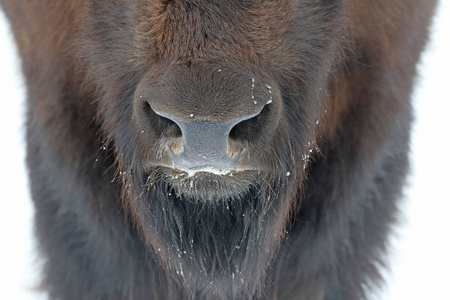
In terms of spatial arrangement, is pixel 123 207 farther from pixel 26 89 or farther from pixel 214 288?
pixel 26 89

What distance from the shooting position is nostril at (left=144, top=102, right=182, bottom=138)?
1311 millimetres

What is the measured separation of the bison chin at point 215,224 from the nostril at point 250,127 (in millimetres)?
172

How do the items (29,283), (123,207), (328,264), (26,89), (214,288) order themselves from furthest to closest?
(29,283)
(328,264)
(26,89)
(123,207)
(214,288)

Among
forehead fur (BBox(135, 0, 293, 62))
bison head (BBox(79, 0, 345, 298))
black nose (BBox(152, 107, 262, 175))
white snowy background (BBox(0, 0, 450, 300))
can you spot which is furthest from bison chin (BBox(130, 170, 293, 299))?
white snowy background (BBox(0, 0, 450, 300))

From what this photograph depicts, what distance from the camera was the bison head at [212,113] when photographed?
49.2 inches

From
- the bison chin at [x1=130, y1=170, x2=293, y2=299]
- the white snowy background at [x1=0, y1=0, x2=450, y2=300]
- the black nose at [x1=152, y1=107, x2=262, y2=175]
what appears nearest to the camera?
the black nose at [x1=152, y1=107, x2=262, y2=175]

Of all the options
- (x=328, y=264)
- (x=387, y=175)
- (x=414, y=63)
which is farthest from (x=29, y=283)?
(x=414, y=63)

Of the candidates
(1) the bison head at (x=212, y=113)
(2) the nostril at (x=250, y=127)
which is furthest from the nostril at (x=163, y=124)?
(2) the nostril at (x=250, y=127)

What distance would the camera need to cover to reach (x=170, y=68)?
1271 millimetres

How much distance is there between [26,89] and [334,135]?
1045 millimetres

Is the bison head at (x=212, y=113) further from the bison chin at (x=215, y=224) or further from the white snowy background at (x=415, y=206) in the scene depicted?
the white snowy background at (x=415, y=206)

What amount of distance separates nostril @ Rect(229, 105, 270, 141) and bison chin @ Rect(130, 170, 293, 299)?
17 centimetres

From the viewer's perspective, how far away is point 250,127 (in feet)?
4.33

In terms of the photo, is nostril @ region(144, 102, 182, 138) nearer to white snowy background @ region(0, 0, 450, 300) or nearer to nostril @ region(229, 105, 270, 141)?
nostril @ region(229, 105, 270, 141)
